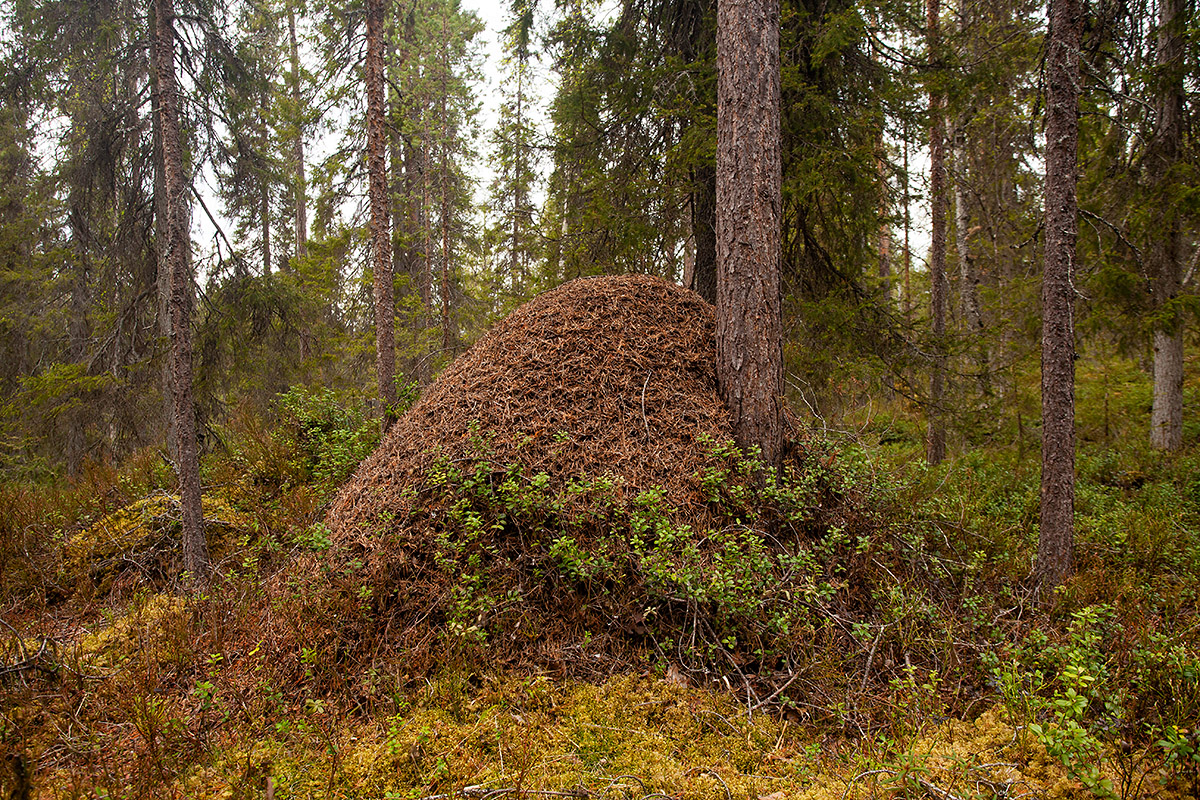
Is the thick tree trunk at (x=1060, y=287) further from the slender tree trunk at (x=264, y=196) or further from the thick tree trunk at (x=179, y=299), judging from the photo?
the slender tree trunk at (x=264, y=196)

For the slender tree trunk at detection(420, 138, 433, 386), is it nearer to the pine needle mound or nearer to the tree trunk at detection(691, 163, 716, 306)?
the tree trunk at detection(691, 163, 716, 306)

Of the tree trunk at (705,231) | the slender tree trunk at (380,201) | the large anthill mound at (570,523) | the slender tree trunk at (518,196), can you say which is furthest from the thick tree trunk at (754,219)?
the slender tree trunk at (380,201)

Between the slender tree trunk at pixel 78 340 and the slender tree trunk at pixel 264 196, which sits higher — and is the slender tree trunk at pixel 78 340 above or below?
below

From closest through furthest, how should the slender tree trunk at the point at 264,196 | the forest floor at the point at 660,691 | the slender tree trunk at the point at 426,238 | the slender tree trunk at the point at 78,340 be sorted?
the forest floor at the point at 660,691 < the slender tree trunk at the point at 264,196 < the slender tree trunk at the point at 78,340 < the slender tree trunk at the point at 426,238

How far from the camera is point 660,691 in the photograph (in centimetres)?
325

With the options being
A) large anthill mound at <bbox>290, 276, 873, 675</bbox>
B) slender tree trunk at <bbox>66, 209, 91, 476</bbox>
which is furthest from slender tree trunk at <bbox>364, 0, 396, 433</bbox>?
slender tree trunk at <bbox>66, 209, 91, 476</bbox>

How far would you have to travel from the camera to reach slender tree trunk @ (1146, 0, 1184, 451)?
6.40 meters

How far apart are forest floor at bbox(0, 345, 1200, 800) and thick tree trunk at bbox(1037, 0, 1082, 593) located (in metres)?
0.45

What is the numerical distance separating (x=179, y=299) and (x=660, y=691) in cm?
563

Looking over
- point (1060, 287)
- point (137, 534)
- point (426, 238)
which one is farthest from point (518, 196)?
point (1060, 287)

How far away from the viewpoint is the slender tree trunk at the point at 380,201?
7223mm

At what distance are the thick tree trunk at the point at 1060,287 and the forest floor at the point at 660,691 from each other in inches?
17.7

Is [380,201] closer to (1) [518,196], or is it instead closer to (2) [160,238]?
(2) [160,238]

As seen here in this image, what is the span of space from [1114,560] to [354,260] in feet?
42.4
